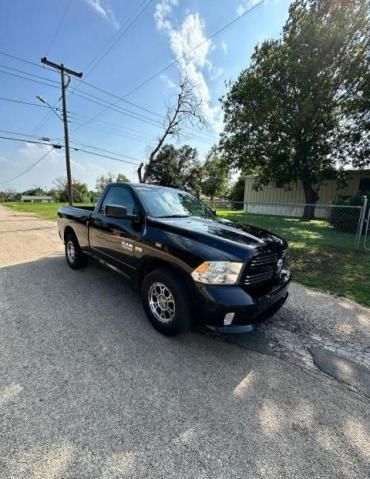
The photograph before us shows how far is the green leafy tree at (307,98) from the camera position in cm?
1420

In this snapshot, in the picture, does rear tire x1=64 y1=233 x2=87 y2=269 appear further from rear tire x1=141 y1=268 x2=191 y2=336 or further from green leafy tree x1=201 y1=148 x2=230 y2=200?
green leafy tree x1=201 y1=148 x2=230 y2=200

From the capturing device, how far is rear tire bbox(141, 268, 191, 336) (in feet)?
8.48

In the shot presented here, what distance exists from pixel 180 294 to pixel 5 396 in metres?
1.66

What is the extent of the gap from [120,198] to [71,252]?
219cm

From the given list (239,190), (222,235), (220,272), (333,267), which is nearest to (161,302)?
(220,272)

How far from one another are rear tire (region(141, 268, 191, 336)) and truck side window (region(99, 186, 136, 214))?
3.59 ft

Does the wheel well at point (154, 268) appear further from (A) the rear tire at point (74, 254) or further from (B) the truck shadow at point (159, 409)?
(A) the rear tire at point (74, 254)

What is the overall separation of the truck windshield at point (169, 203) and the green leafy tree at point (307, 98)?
46.5ft

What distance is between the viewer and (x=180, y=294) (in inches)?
102

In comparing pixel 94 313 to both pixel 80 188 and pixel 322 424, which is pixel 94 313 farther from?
pixel 80 188

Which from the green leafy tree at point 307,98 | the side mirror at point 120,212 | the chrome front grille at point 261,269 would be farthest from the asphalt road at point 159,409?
the green leafy tree at point 307,98

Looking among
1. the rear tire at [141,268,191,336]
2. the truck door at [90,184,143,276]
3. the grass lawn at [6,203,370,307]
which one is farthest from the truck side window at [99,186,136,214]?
the grass lawn at [6,203,370,307]

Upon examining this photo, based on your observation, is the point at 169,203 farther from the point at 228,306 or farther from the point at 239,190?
the point at 239,190

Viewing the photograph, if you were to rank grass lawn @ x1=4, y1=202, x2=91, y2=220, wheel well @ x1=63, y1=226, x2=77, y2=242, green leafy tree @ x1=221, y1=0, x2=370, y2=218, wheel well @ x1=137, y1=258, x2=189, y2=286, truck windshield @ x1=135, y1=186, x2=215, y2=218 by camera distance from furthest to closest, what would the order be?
grass lawn @ x1=4, y1=202, x2=91, y2=220 → green leafy tree @ x1=221, y1=0, x2=370, y2=218 → wheel well @ x1=63, y1=226, x2=77, y2=242 → truck windshield @ x1=135, y1=186, x2=215, y2=218 → wheel well @ x1=137, y1=258, x2=189, y2=286
